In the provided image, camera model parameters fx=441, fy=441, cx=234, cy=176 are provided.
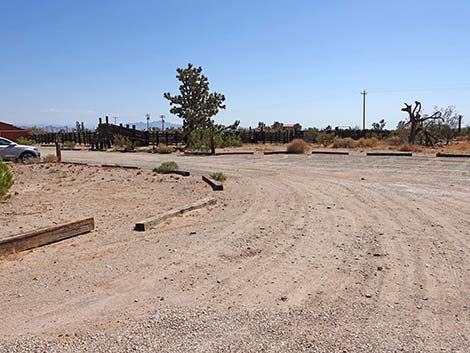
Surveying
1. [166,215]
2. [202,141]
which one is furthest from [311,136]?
[166,215]

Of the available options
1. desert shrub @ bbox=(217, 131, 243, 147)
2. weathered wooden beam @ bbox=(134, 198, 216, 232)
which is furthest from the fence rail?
weathered wooden beam @ bbox=(134, 198, 216, 232)

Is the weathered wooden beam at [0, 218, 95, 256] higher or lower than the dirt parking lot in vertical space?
higher

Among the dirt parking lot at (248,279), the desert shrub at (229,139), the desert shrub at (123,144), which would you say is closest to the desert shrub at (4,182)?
the dirt parking lot at (248,279)

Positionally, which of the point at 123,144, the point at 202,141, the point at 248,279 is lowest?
the point at 248,279

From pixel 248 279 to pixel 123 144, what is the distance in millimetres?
34800

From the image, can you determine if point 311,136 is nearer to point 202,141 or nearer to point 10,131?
point 202,141

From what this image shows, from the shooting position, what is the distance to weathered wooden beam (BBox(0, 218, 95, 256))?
606 centimetres

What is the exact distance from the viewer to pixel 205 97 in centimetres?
3741

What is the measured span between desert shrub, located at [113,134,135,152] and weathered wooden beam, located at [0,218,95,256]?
30.1 metres

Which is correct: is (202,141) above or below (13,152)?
above

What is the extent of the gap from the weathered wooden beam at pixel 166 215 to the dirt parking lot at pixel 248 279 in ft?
0.59

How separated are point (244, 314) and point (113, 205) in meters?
6.58

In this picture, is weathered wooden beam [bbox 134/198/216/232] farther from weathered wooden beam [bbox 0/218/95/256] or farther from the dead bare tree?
the dead bare tree

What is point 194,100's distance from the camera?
3728 centimetres
